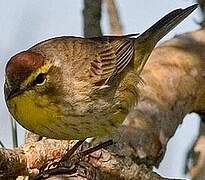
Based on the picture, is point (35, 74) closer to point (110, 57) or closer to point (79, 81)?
point (79, 81)

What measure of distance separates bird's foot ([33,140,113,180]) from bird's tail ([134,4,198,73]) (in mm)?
1092

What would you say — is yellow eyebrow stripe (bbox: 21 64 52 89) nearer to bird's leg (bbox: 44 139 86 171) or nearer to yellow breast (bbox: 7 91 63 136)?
yellow breast (bbox: 7 91 63 136)

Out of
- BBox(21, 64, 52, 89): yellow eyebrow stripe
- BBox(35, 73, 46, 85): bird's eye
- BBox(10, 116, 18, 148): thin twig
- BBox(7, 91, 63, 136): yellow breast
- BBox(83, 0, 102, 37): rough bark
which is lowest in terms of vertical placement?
BBox(10, 116, 18, 148): thin twig

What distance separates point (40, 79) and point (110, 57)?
3.01 feet

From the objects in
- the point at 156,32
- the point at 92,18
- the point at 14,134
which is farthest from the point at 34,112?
the point at 156,32

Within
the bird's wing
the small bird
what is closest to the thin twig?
the small bird

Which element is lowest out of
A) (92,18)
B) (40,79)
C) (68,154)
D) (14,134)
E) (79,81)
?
(68,154)

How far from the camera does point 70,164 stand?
3191 mm

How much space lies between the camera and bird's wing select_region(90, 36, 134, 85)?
406 centimetres

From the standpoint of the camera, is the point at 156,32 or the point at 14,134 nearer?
the point at 14,134

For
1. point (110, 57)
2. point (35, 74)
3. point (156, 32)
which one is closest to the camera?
point (35, 74)

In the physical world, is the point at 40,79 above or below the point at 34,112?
above

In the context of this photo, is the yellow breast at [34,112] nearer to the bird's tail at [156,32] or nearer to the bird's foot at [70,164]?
the bird's foot at [70,164]

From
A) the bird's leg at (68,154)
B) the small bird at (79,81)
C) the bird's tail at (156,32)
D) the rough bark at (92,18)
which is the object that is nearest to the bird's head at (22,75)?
the small bird at (79,81)
